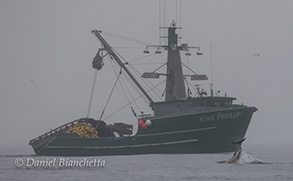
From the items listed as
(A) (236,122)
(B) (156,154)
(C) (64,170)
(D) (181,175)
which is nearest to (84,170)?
(C) (64,170)

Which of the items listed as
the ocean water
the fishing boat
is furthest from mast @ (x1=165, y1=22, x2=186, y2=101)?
the ocean water

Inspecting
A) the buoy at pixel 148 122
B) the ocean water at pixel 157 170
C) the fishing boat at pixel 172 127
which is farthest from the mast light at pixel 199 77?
the ocean water at pixel 157 170

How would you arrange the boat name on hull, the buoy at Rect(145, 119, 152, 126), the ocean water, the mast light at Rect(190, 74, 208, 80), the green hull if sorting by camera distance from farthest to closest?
1. the mast light at Rect(190, 74, 208, 80)
2. the buoy at Rect(145, 119, 152, 126)
3. the green hull
4. the boat name on hull
5. the ocean water

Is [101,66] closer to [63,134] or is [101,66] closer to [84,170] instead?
[63,134]

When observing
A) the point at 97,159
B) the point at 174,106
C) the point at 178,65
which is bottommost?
the point at 97,159

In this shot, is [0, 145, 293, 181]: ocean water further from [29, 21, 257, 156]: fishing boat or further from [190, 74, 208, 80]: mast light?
[190, 74, 208, 80]: mast light

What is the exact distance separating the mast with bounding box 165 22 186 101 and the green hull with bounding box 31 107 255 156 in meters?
4.94

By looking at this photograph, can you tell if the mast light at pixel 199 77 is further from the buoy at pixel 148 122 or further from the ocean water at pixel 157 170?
the ocean water at pixel 157 170

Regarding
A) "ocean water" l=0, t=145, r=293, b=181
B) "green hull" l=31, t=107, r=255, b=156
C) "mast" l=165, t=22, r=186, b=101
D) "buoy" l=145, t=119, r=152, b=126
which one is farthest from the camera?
"mast" l=165, t=22, r=186, b=101

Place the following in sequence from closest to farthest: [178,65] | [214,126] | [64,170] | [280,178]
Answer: [280,178] < [64,170] < [214,126] < [178,65]

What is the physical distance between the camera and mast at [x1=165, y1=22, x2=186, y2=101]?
68.2 metres

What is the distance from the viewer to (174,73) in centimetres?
6831

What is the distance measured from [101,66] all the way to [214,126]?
618 inches

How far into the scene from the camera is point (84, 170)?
176ft
